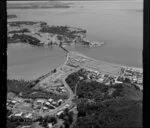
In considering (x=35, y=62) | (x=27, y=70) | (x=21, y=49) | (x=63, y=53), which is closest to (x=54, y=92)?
(x=27, y=70)

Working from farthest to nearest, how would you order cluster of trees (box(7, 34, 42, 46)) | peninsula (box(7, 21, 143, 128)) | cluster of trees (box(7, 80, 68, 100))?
cluster of trees (box(7, 34, 42, 46)) → cluster of trees (box(7, 80, 68, 100)) → peninsula (box(7, 21, 143, 128))

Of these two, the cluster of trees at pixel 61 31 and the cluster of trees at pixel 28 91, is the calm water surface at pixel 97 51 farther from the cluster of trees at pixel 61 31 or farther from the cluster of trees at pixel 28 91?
the cluster of trees at pixel 61 31

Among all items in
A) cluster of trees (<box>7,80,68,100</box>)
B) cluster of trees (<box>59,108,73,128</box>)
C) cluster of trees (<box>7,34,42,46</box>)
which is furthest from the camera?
cluster of trees (<box>7,34,42,46</box>)

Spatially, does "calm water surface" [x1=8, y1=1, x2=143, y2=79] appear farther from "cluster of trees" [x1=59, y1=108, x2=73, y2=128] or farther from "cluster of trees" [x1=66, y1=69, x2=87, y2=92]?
"cluster of trees" [x1=59, y1=108, x2=73, y2=128]

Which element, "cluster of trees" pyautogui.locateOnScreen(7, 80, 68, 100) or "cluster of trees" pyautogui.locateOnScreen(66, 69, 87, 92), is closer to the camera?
"cluster of trees" pyautogui.locateOnScreen(7, 80, 68, 100)

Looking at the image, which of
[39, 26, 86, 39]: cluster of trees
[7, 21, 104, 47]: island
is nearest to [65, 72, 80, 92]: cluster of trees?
[7, 21, 104, 47]: island

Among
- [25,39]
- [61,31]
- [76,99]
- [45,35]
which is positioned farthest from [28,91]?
[61,31]

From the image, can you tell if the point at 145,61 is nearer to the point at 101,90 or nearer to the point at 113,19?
the point at 101,90

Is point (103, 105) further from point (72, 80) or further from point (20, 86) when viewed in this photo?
point (20, 86)
